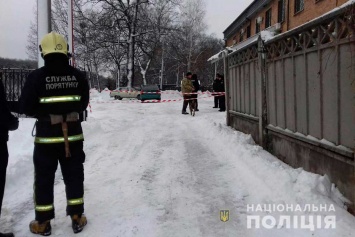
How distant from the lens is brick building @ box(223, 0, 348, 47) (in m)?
17.4

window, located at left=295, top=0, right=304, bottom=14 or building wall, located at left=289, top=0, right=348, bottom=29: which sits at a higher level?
window, located at left=295, top=0, right=304, bottom=14

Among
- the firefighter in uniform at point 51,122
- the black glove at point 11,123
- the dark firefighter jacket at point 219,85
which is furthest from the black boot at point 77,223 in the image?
the dark firefighter jacket at point 219,85

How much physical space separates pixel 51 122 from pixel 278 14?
22.2 meters

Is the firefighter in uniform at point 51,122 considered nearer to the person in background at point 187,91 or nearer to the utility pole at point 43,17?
the utility pole at point 43,17

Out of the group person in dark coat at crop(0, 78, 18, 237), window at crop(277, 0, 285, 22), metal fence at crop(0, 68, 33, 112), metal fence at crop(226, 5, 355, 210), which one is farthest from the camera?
window at crop(277, 0, 285, 22)

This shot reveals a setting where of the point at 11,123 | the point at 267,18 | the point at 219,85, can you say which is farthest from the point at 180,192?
the point at 267,18

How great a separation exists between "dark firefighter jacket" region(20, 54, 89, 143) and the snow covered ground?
105cm

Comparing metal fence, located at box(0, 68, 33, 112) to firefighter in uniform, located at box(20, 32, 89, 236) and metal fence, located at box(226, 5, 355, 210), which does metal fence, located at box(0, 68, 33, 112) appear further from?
firefighter in uniform, located at box(20, 32, 89, 236)

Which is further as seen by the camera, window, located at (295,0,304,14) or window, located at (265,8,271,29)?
window, located at (265,8,271,29)

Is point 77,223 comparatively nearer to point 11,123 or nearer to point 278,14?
point 11,123

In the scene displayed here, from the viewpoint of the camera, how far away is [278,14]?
2331 centimetres

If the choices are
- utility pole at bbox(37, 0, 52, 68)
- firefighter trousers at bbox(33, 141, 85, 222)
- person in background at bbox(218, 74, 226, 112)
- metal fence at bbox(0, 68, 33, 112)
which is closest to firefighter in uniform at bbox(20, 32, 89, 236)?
firefighter trousers at bbox(33, 141, 85, 222)

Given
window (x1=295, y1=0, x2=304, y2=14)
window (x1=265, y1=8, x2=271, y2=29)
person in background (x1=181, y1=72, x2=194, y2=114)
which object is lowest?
person in background (x1=181, y1=72, x2=194, y2=114)

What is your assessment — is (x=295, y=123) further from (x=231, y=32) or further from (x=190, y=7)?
(x=190, y=7)
